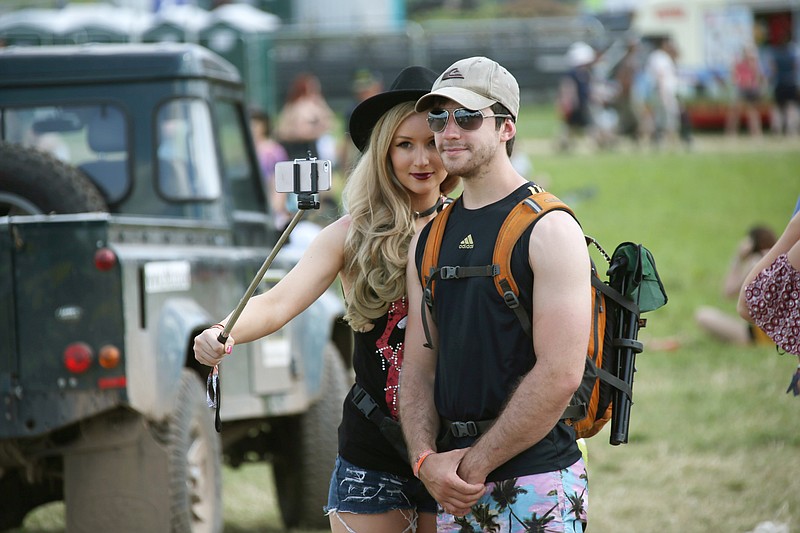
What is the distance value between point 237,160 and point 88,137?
931 mm

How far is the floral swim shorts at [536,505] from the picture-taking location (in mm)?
3129

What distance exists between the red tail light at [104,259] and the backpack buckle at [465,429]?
223 cm

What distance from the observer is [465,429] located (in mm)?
3221

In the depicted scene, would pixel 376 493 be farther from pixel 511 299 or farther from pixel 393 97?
pixel 393 97

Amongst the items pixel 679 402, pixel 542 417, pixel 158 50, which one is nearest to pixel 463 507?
pixel 542 417

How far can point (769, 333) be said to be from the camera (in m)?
3.87

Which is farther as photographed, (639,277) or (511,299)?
(639,277)

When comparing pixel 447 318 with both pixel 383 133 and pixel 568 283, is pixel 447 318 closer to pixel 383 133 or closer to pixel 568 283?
pixel 568 283

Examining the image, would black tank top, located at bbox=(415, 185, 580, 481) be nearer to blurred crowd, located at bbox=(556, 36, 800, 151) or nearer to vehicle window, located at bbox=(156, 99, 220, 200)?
vehicle window, located at bbox=(156, 99, 220, 200)

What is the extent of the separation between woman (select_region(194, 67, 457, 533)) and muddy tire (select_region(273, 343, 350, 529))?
3137 millimetres

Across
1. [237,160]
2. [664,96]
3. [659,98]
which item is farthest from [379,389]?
[659,98]

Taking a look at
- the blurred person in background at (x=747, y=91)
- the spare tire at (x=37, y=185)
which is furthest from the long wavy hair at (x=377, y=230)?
the blurred person in background at (x=747, y=91)

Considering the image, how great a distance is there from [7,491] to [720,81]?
2563cm

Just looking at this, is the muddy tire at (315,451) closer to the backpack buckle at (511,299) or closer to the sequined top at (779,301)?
the sequined top at (779,301)
